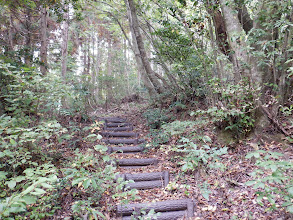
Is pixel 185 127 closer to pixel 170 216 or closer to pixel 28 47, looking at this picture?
pixel 170 216

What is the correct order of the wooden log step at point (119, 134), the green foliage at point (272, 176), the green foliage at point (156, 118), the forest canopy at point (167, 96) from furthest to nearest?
1. the green foliage at point (156, 118)
2. the wooden log step at point (119, 134)
3. the forest canopy at point (167, 96)
4. the green foliage at point (272, 176)

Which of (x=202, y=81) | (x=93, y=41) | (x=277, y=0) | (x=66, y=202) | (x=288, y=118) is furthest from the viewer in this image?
(x=93, y=41)

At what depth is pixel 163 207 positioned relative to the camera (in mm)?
3139

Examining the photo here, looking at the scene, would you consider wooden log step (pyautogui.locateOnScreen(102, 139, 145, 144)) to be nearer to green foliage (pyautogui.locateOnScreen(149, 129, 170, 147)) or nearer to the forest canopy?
green foliage (pyautogui.locateOnScreen(149, 129, 170, 147))

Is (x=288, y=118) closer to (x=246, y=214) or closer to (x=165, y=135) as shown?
(x=246, y=214)

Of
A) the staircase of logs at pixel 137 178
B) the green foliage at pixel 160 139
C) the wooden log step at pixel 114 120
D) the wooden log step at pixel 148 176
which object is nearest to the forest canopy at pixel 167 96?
the green foliage at pixel 160 139

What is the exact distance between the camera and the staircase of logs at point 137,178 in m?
3.06

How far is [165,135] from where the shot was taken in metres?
5.32

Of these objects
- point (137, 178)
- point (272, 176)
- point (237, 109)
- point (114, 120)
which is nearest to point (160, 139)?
point (137, 178)

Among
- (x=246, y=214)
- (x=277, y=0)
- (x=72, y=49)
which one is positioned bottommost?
(x=246, y=214)

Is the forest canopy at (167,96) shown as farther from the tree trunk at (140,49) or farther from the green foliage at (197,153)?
the green foliage at (197,153)

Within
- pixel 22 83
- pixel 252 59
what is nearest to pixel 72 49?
pixel 22 83

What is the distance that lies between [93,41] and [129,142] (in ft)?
31.8

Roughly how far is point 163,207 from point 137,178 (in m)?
0.95
